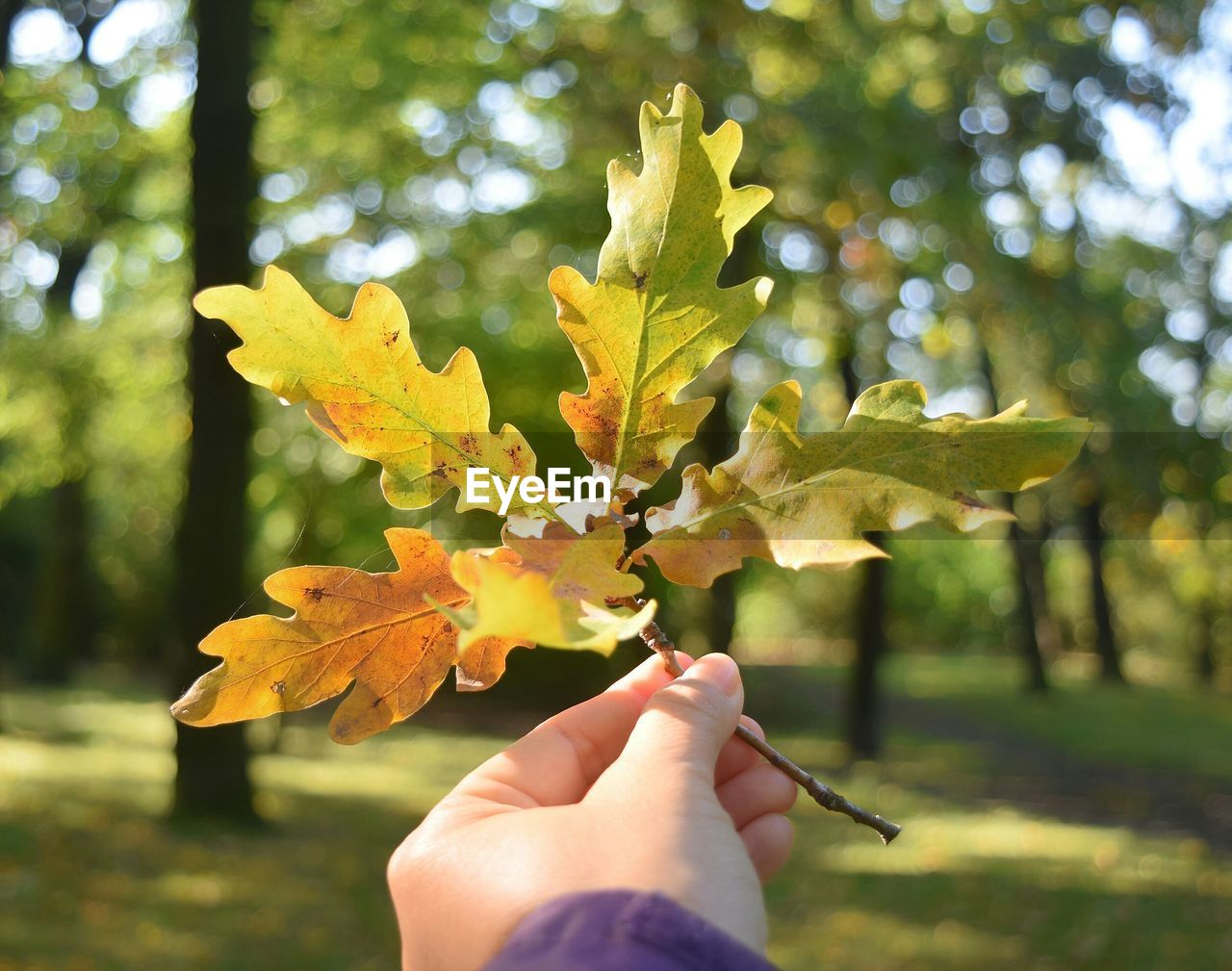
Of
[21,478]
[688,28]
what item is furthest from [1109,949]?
[21,478]

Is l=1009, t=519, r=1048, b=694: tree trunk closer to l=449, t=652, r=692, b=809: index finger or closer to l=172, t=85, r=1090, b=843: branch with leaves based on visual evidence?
l=449, t=652, r=692, b=809: index finger

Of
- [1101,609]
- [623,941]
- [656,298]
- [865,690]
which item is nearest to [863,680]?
[865,690]

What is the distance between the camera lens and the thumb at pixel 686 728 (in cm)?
109

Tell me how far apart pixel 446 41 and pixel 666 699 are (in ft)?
27.2

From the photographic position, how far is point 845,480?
1.05 metres

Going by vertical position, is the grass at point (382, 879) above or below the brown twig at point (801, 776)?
below

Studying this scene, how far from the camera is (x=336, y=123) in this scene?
27.5 feet

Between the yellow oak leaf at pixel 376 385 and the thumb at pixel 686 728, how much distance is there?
0.24 metres

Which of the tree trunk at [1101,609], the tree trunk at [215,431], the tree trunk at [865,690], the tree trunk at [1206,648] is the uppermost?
the tree trunk at [215,431]

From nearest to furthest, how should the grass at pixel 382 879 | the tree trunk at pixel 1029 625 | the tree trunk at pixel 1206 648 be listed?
the grass at pixel 382 879, the tree trunk at pixel 1029 625, the tree trunk at pixel 1206 648

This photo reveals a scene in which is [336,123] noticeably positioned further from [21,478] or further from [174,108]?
[21,478]

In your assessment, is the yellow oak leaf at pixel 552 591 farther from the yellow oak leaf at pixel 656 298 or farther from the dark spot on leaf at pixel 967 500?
the dark spot on leaf at pixel 967 500

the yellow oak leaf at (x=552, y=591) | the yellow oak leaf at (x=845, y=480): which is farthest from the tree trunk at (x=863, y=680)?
the yellow oak leaf at (x=552, y=591)

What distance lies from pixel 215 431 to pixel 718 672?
20.9 feet
